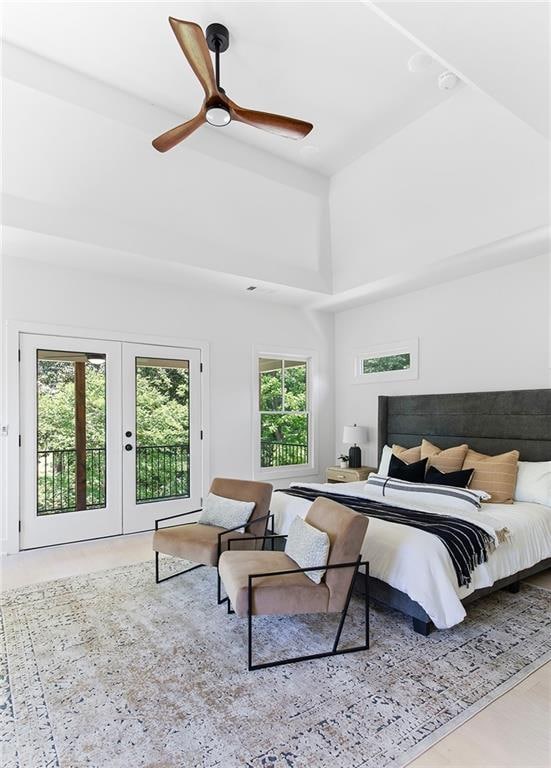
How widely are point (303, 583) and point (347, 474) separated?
3.30m

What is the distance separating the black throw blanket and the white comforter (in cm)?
6

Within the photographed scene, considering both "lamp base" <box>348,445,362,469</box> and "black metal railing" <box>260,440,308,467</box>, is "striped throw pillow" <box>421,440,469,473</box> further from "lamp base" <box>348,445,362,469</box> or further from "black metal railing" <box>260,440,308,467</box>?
"black metal railing" <box>260,440,308,467</box>

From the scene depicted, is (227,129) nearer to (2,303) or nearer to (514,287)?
(2,303)

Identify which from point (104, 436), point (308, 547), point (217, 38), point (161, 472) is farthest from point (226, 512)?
point (217, 38)

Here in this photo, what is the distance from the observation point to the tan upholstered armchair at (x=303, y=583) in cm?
237

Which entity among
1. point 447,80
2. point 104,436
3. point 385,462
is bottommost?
point 385,462

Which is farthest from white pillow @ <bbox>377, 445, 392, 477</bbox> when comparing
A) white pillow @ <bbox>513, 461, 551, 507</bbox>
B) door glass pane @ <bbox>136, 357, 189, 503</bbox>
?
door glass pane @ <bbox>136, 357, 189, 503</bbox>

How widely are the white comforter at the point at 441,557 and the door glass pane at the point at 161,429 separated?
2.10m

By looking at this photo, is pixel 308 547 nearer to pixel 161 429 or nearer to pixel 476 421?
pixel 476 421

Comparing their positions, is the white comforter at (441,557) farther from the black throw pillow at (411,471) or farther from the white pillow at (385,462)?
the white pillow at (385,462)

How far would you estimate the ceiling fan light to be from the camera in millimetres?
2664

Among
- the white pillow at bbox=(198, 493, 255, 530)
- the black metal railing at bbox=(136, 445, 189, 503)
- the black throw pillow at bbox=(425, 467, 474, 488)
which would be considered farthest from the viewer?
the black metal railing at bbox=(136, 445, 189, 503)

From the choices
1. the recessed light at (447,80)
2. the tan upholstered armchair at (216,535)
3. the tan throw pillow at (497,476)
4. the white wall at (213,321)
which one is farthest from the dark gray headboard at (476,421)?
the recessed light at (447,80)

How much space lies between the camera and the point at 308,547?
2.63 metres
